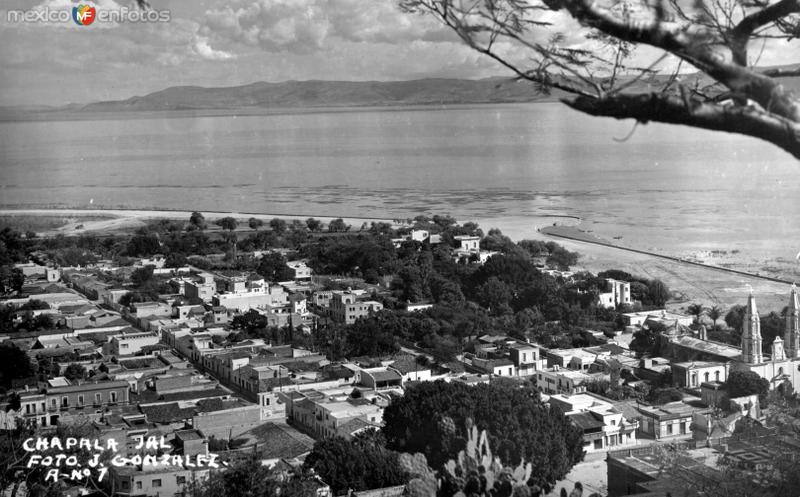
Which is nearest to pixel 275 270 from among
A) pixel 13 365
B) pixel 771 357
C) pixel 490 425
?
pixel 13 365

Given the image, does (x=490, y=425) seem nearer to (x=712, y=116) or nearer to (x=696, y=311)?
(x=712, y=116)

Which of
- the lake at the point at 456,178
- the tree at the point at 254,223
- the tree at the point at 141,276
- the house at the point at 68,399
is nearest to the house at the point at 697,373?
the house at the point at 68,399

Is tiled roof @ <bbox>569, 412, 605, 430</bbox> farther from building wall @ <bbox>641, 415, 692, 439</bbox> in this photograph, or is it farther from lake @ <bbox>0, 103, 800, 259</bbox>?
lake @ <bbox>0, 103, 800, 259</bbox>

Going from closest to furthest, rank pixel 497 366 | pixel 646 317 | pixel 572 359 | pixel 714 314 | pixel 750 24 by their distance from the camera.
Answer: pixel 750 24
pixel 497 366
pixel 572 359
pixel 714 314
pixel 646 317

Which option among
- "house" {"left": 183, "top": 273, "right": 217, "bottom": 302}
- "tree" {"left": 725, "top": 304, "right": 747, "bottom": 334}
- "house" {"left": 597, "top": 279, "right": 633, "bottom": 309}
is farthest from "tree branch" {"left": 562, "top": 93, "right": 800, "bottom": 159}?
"house" {"left": 183, "top": 273, "right": 217, "bottom": 302}

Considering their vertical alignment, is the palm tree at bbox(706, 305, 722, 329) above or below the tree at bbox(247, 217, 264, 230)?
below

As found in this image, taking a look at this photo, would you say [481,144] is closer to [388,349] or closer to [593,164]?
[593,164]

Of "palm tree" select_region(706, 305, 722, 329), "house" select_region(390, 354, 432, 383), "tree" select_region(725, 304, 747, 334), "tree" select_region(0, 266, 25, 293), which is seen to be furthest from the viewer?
"tree" select_region(0, 266, 25, 293)

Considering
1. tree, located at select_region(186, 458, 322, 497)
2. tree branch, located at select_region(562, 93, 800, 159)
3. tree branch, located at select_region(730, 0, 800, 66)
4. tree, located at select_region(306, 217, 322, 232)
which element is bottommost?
tree, located at select_region(306, 217, 322, 232)
